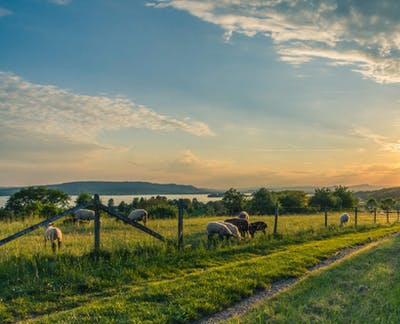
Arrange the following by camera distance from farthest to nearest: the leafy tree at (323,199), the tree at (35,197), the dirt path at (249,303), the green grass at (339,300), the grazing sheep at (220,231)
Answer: the leafy tree at (323,199) < the tree at (35,197) < the grazing sheep at (220,231) < the dirt path at (249,303) < the green grass at (339,300)

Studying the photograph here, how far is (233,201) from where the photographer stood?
189 feet

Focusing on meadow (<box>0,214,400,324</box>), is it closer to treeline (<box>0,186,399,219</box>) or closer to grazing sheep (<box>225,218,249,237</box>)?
grazing sheep (<box>225,218,249,237</box>)

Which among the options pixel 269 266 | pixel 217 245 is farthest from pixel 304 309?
pixel 217 245

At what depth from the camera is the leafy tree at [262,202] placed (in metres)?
58.3

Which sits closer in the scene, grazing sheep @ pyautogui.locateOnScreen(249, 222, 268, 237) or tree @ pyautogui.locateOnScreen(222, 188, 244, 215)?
grazing sheep @ pyautogui.locateOnScreen(249, 222, 268, 237)

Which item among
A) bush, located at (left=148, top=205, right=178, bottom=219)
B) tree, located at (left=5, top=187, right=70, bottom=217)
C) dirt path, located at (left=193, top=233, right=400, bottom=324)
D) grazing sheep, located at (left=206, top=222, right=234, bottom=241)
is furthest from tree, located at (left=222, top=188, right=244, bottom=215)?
dirt path, located at (left=193, top=233, right=400, bottom=324)

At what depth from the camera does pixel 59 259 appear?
35.0 feet

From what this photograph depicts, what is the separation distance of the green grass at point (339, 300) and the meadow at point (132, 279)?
107 cm

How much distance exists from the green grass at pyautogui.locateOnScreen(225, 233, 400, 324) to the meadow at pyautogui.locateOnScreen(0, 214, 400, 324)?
1.07m

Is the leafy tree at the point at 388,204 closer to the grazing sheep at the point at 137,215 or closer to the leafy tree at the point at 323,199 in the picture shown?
the leafy tree at the point at 323,199

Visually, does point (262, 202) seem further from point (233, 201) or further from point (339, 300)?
point (339, 300)

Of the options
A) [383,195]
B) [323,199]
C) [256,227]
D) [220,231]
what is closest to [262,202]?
[323,199]

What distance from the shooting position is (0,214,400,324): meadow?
7301mm

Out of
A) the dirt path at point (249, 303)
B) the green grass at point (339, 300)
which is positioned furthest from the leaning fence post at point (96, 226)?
the green grass at point (339, 300)
